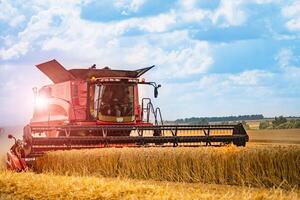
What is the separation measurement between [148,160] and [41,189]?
3686 mm

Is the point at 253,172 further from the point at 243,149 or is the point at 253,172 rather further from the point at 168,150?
the point at 168,150

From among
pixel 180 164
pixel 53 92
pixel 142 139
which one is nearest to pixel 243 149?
pixel 180 164

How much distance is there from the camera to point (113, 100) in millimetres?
16969

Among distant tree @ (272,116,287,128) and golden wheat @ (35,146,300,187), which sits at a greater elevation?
distant tree @ (272,116,287,128)

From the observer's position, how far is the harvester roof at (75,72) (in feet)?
58.2

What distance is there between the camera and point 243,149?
37.7ft

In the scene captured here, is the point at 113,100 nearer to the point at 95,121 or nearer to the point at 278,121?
the point at 95,121

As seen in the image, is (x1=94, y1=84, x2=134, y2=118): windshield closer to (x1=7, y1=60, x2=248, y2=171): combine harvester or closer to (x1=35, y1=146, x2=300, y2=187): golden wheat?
(x1=7, y1=60, x2=248, y2=171): combine harvester

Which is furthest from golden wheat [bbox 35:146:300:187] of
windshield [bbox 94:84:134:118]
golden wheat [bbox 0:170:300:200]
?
windshield [bbox 94:84:134:118]

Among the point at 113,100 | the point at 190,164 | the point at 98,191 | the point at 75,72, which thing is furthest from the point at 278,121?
the point at 98,191

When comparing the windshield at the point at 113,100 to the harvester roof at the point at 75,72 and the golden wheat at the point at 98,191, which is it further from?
the golden wheat at the point at 98,191

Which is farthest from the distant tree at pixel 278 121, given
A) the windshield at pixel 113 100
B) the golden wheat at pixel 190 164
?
the golden wheat at pixel 190 164

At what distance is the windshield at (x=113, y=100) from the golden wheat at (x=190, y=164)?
3.74m

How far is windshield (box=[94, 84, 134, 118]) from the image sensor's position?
16.8 metres
